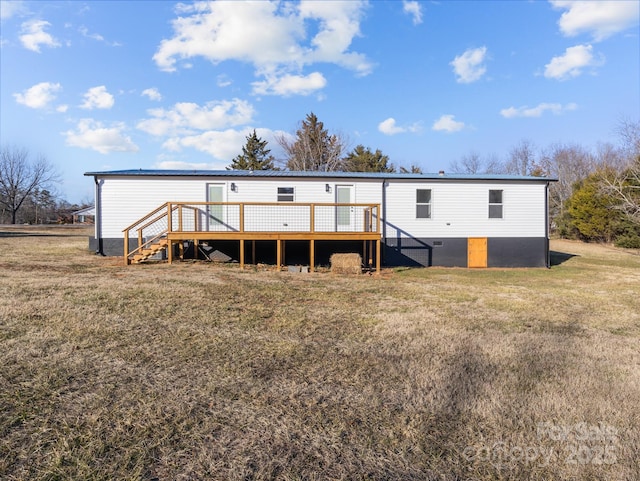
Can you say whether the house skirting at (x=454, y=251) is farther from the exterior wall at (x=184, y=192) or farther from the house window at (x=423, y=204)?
the exterior wall at (x=184, y=192)

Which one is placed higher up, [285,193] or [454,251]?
[285,193]

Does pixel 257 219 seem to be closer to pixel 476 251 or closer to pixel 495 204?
pixel 476 251

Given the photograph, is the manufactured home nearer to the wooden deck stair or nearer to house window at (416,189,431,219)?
house window at (416,189,431,219)

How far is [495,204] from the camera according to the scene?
13719mm

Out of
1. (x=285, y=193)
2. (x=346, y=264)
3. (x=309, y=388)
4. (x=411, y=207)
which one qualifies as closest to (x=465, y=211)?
(x=411, y=207)

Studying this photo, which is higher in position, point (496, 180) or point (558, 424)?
point (496, 180)

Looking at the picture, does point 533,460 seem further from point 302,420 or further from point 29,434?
point 29,434

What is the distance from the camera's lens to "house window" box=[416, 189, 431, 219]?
13539mm

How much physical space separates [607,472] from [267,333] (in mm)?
3551

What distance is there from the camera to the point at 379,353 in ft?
13.9

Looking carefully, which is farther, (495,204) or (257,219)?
(495,204)

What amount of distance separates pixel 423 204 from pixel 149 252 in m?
9.14

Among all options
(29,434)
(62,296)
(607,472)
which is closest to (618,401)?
(607,472)

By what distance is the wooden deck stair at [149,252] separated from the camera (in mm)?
11227
